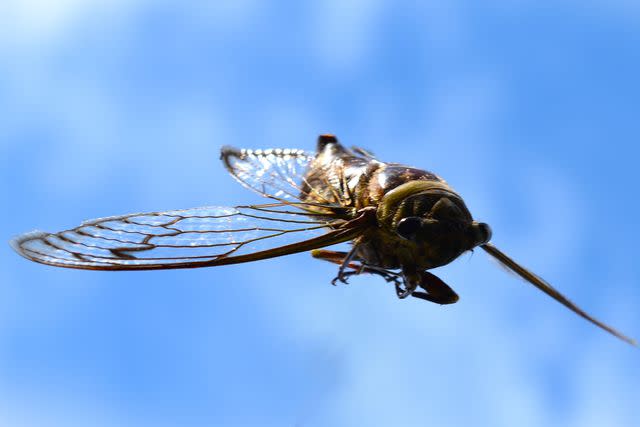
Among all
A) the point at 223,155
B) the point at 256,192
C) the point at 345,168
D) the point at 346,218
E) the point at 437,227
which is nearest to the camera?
the point at 437,227

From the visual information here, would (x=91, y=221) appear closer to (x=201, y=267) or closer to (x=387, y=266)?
(x=201, y=267)

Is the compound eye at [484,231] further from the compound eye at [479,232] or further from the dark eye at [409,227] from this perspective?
the dark eye at [409,227]

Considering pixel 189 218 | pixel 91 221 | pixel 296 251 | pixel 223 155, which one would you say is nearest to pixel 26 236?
pixel 91 221

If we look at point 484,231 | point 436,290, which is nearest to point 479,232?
point 484,231

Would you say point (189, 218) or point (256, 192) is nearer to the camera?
point (189, 218)

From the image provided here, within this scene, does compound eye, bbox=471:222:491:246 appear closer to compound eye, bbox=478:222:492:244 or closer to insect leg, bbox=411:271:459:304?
compound eye, bbox=478:222:492:244

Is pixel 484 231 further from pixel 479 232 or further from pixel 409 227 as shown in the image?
pixel 409 227

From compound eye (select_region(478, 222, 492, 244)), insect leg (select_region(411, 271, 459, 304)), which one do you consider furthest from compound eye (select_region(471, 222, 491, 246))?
insect leg (select_region(411, 271, 459, 304))
